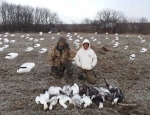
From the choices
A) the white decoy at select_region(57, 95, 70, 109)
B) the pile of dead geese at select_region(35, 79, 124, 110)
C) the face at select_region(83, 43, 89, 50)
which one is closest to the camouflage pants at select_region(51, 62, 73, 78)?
the face at select_region(83, 43, 89, 50)

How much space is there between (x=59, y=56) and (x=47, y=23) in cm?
4112

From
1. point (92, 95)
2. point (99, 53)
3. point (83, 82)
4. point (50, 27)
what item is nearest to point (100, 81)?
point (83, 82)

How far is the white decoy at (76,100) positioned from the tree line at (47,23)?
114 ft

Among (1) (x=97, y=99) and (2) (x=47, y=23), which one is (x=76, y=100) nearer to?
(1) (x=97, y=99)

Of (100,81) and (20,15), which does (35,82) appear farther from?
(20,15)

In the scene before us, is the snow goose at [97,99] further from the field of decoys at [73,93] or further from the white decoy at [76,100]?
the white decoy at [76,100]

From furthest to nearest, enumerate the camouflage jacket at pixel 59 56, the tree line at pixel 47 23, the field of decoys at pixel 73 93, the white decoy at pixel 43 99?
the tree line at pixel 47 23 < the camouflage jacket at pixel 59 56 < the white decoy at pixel 43 99 < the field of decoys at pixel 73 93

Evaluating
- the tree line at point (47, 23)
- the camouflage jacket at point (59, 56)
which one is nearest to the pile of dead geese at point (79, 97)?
the camouflage jacket at point (59, 56)

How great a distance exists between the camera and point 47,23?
46719 millimetres

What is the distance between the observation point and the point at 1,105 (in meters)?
4.61

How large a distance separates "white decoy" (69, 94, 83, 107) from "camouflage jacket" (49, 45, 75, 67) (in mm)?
1707

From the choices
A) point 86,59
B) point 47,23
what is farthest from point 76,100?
point 47,23

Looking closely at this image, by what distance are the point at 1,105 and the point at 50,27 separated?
39.3m

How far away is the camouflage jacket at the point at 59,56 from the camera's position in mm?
6266
